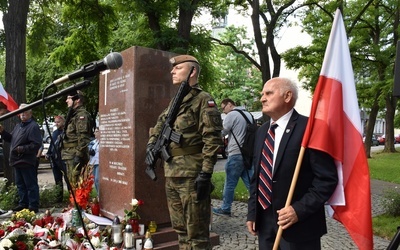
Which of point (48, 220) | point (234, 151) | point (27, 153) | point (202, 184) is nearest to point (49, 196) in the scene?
point (27, 153)

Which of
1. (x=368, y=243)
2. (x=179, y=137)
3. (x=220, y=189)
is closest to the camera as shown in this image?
(x=368, y=243)

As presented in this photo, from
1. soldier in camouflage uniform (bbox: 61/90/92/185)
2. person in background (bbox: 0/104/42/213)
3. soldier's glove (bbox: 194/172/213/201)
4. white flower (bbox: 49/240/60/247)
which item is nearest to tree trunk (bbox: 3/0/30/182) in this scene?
person in background (bbox: 0/104/42/213)

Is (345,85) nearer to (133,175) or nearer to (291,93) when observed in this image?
(291,93)

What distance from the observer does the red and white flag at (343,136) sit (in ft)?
9.12

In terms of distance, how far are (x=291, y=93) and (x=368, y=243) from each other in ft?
3.81

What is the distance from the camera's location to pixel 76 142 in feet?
24.6

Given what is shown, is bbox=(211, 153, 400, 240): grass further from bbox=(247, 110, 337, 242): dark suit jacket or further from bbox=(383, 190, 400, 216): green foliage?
bbox=(247, 110, 337, 242): dark suit jacket

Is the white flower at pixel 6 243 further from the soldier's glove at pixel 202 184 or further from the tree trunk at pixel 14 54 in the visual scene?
the tree trunk at pixel 14 54

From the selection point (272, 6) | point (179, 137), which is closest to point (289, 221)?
point (179, 137)

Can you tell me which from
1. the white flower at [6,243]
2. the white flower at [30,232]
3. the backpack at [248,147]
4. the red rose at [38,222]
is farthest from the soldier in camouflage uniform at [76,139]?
the white flower at [6,243]

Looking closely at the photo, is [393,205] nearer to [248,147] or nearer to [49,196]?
[248,147]

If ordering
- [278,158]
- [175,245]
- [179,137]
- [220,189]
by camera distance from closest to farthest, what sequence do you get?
[278,158]
[179,137]
[175,245]
[220,189]

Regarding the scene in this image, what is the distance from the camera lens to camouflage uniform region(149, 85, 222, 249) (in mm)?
4195

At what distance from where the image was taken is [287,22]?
1697cm
